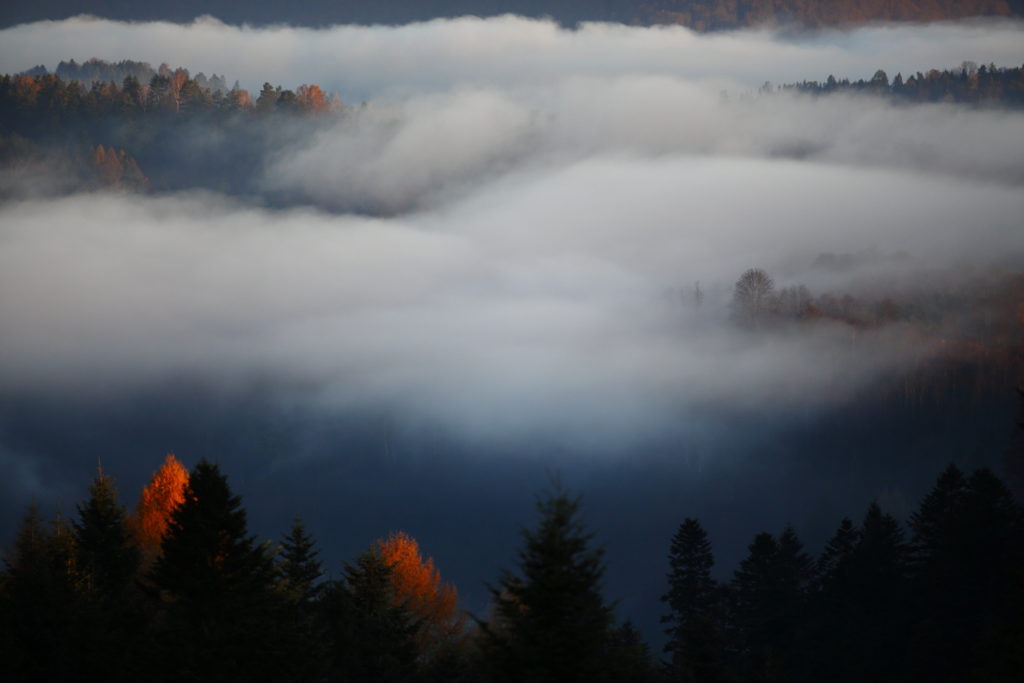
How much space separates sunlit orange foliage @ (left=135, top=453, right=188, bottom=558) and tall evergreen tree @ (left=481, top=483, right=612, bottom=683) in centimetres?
4740

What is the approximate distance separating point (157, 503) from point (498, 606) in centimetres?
5898

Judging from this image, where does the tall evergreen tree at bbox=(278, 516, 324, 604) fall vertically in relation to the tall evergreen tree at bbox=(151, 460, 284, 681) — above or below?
above

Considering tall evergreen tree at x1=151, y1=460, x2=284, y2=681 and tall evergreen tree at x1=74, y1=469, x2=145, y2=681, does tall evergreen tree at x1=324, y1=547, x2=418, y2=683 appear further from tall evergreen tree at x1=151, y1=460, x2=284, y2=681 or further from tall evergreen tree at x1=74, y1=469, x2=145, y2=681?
tall evergreen tree at x1=151, y1=460, x2=284, y2=681

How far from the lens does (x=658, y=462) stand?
180 meters

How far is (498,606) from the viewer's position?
28.5 metres

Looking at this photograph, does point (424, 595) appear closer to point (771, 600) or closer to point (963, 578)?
point (771, 600)

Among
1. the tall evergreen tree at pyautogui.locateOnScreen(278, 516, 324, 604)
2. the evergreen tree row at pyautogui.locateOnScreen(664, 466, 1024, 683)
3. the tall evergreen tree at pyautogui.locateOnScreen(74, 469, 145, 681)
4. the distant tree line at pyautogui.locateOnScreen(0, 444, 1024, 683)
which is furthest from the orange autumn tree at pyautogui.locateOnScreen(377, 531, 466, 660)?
the tall evergreen tree at pyautogui.locateOnScreen(74, 469, 145, 681)

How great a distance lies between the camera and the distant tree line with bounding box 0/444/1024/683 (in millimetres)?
26094

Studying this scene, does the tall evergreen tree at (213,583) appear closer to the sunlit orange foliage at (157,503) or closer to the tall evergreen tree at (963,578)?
the tall evergreen tree at (963,578)

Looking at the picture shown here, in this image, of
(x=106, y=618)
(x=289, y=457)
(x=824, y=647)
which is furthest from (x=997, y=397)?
(x=106, y=618)

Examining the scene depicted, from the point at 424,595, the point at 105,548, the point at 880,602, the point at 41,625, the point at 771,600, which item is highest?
the point at 424,595

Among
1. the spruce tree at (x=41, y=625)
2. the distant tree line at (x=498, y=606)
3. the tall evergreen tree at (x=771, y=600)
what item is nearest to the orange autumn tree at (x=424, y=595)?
the distant tree line at (x=498, y=606)

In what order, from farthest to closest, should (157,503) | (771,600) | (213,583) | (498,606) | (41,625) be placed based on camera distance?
(157,503)
(771,600)
(41,625)
(213,583)
(498,606)

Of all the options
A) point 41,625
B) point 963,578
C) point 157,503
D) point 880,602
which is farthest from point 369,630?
point 157,503
